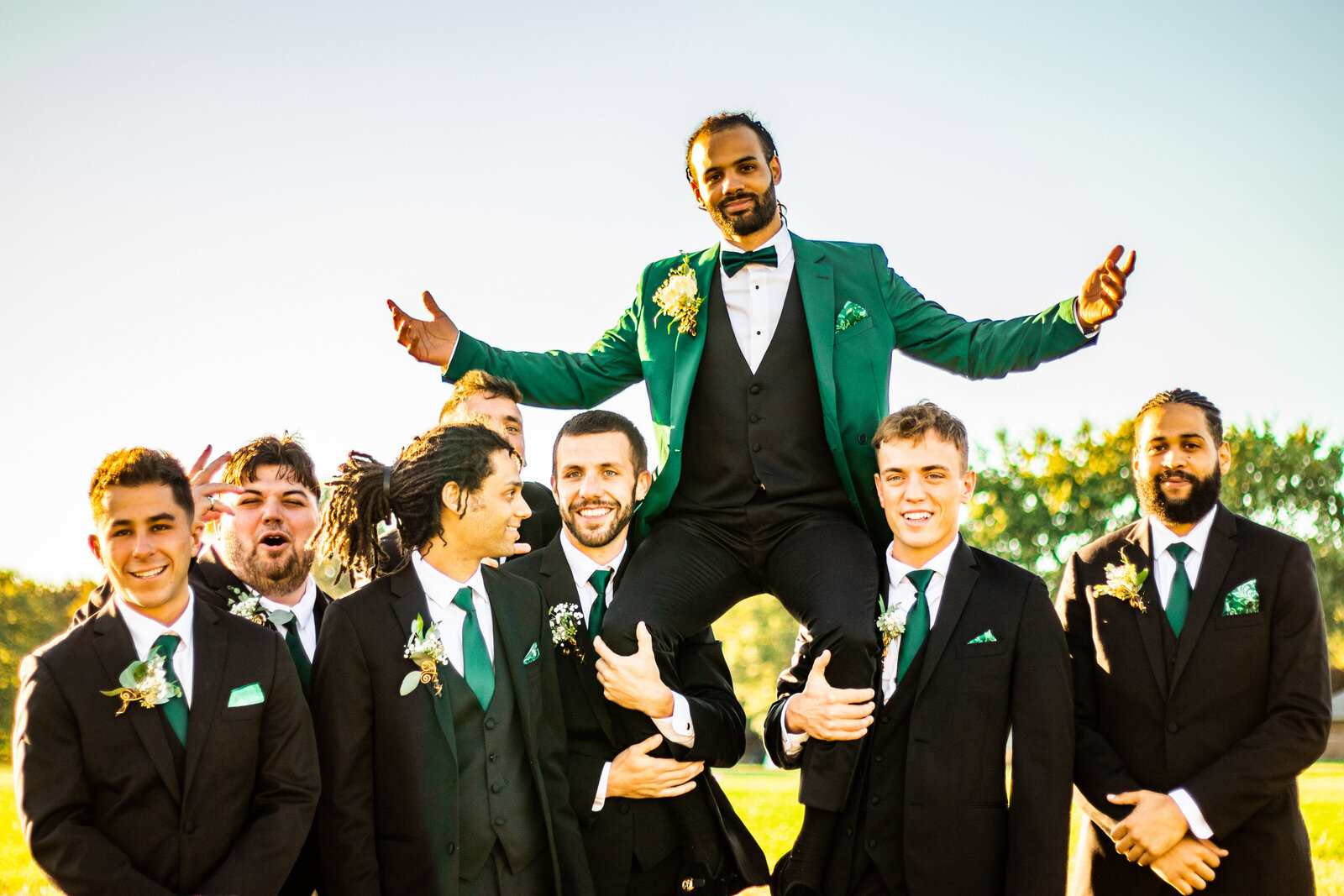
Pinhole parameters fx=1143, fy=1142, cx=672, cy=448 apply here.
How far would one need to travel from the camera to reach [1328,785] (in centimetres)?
1817

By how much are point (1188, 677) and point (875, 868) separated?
1.81 metres

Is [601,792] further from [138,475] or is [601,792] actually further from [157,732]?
[138,475]

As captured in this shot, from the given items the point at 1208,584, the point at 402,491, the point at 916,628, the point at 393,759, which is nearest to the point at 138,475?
the point at 402,491

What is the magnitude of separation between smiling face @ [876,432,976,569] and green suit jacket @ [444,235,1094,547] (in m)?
Answer: 0.26

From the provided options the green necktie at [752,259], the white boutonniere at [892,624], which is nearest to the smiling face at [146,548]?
the green necktie at [752,259]

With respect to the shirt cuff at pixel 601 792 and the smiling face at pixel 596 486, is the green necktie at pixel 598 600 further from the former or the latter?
the shirt cuff at pixel 601 792

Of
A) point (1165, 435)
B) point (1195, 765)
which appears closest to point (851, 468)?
point (1165, 435)

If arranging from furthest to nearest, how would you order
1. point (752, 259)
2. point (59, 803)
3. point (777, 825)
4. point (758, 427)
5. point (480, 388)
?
point (777, 825) < point (480, 388) < point (752, 259) < point (758, 427) < point (59, 803)

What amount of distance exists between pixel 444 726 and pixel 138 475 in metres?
1.67

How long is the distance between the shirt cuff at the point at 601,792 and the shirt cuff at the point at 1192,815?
2.62 metres

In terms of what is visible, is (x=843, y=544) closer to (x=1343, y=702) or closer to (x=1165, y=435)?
(x=1165, y=435)

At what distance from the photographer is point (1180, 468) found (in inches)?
223

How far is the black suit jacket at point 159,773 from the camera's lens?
4371 mm

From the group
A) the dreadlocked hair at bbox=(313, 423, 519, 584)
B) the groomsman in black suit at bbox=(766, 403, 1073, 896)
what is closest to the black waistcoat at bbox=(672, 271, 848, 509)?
the groomsman in black suit at bbox=(766, 403, 1073, 896)
